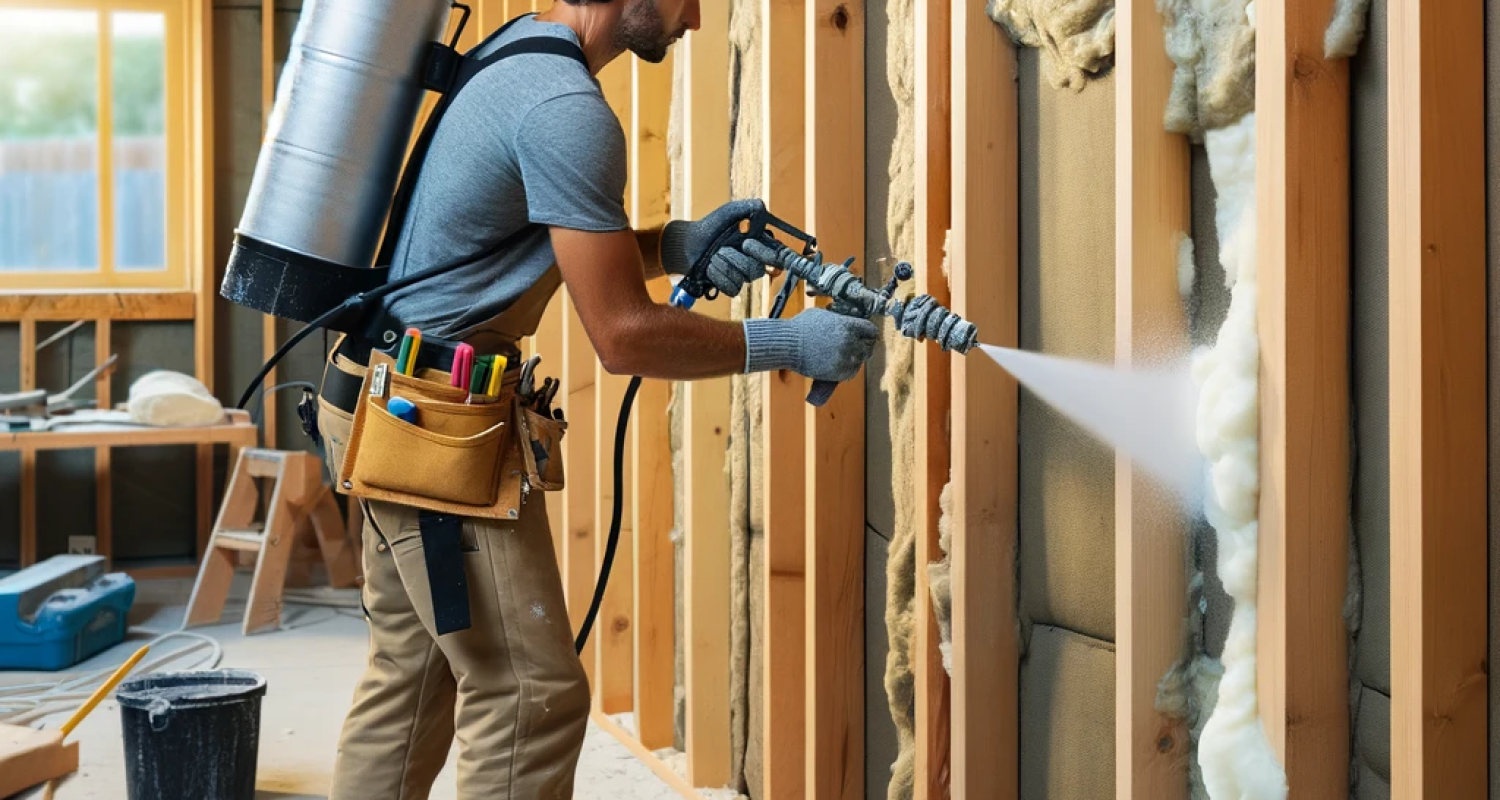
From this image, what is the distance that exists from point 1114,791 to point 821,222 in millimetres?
1069

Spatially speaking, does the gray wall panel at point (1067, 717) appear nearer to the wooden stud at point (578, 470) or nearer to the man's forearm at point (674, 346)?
the man's forearm at point (674, 346)

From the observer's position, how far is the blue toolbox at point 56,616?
4.13 m

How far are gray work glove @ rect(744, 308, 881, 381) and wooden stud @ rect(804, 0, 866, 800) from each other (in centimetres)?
57

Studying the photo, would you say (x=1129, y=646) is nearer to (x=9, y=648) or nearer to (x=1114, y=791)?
(x=1114, y=791)

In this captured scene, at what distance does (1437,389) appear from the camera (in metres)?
1.32

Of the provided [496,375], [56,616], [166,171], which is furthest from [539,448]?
[166,171]

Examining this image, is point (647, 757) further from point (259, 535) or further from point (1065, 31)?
point (259, 535)

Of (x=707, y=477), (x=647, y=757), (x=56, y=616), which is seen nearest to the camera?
(x=707, y=477)

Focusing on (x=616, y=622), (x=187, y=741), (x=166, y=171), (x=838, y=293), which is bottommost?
(x=187, y=741)

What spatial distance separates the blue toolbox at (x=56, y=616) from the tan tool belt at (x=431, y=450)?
275 cm

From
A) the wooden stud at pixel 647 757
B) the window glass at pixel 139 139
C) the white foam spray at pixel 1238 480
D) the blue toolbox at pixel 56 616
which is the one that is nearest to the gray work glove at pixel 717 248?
the white foam spray at pixel 1238 480

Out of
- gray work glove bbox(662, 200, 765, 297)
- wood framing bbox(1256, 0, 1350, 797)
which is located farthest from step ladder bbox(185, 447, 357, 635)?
wood framing bbox(1256, 0, 1350, 797)

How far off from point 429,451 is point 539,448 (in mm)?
168

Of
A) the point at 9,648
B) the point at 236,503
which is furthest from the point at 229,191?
the point at 9,648
